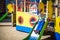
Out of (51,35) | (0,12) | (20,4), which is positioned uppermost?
(20,4)

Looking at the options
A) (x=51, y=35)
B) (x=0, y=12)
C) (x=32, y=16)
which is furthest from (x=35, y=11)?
(x=0, y=12)

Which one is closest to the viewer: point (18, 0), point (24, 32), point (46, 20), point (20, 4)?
point (46, 20)

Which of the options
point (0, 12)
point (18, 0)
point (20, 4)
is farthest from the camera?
point (0, 12)

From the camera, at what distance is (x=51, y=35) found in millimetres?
2309

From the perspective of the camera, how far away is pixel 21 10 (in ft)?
8.59

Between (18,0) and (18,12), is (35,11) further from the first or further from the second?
(18,0)

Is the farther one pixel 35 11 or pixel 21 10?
pixel 21 10

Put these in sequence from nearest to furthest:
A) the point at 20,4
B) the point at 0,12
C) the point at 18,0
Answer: the point at 20,4 < the point at 18,0 < the point at 0,12

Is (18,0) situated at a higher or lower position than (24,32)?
higher

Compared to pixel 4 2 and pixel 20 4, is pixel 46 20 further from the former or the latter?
pixel 4 2

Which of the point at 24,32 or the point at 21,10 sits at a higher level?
the point at 21,10

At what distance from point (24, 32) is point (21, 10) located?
0.40 meters

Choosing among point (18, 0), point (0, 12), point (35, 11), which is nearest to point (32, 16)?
point (35, 11)

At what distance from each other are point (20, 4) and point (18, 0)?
0.74 feet
